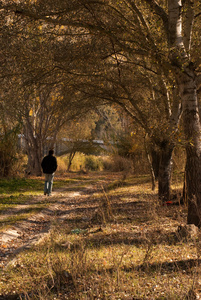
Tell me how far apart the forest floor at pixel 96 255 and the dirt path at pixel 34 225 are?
0.07ft

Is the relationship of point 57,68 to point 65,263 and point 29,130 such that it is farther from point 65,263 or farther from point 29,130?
point 29,130

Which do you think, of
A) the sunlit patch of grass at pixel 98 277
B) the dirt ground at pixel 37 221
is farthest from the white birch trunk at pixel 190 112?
the dirt ground at pixel 37 221

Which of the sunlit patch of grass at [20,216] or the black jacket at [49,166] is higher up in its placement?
the black jacket at [49,166]

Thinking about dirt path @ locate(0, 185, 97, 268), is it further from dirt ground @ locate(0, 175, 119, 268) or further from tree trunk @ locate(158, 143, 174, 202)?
tree trunk @ locate(158, 143, 174, 202)

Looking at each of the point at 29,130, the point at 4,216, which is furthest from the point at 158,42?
the point at 29,130

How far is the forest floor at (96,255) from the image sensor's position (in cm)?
458

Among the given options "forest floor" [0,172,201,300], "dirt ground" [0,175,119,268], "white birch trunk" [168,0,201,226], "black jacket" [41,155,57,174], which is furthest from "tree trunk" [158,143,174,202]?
"black jacket" [41,155,57,174]

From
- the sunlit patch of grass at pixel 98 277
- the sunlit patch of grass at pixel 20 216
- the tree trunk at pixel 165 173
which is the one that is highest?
the tree trunk at pixel 165 173

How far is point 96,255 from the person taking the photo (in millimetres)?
5984

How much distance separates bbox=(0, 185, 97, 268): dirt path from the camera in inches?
267

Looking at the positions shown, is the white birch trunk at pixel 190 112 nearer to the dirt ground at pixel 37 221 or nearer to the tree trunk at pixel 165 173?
the dirt ground at pixel 37 221

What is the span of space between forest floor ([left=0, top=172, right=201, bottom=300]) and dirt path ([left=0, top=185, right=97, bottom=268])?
21 millimetres

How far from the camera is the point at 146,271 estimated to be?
5.16 metres

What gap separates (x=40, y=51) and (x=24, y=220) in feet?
14.8
